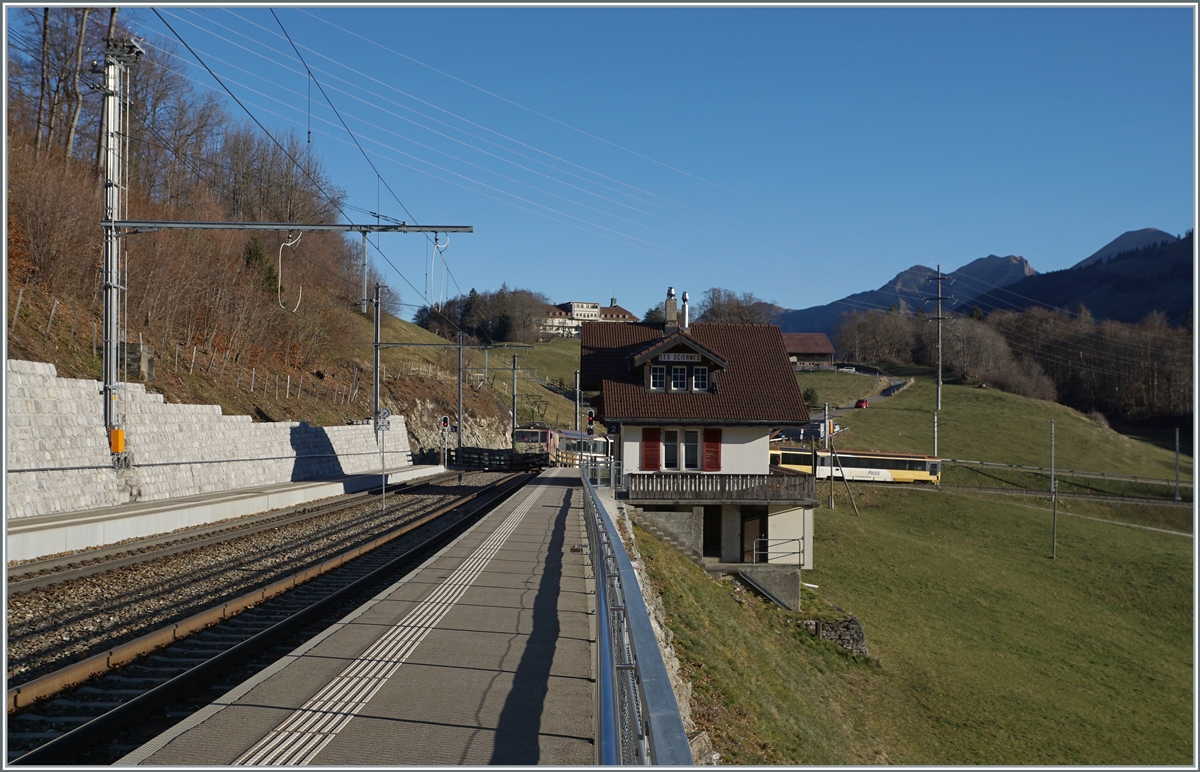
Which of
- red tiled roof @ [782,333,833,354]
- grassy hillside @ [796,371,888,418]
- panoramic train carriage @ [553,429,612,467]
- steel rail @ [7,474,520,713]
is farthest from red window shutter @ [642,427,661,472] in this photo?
red tiled roof @ [782,333,833,354]

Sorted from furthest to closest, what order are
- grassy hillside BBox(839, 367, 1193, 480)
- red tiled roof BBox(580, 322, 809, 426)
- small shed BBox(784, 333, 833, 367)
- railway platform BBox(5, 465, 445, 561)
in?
small shed BBox(784, 333, 833, 367) < grassy hillside BBox(839, 367, 1193, 480) < red tiled roof BBox(580, 322, 809, 426) < railway platform BBox(5, 465, 445, 561)

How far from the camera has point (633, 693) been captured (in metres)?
4.18

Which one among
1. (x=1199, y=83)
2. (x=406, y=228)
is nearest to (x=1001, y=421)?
(x=406, y=228)

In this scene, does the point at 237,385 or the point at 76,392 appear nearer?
the point at 76,392

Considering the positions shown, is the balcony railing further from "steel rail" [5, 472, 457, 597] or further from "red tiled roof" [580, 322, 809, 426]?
"steel rail" [5, 472, 457, 597]

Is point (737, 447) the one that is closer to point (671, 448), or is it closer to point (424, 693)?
point (671, 448)

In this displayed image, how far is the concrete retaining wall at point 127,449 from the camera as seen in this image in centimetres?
1822

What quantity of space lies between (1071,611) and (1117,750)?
14.8 m

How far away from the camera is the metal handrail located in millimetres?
3027

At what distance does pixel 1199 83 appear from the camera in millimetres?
8266

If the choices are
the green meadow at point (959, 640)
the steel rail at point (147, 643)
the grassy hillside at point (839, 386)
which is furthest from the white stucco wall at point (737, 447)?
the grassy hillside at point (839, 386)

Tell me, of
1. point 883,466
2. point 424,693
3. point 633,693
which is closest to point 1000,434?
point 883,466

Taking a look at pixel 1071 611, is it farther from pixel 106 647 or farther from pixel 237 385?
pixel 237 385

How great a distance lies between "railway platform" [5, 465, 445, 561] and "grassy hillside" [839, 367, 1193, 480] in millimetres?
60104
